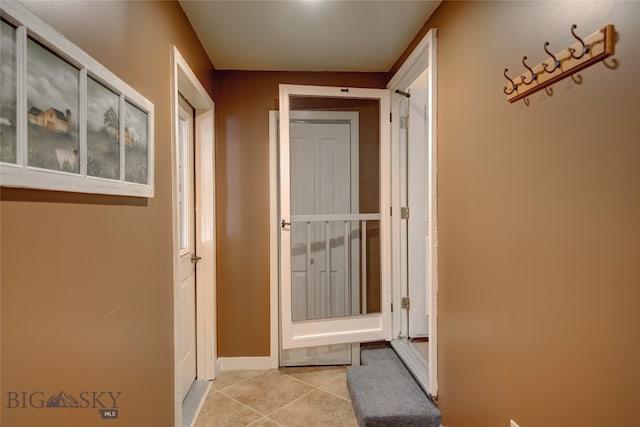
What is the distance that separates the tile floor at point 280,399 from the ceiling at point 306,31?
241cm

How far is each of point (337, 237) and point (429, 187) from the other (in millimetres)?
986

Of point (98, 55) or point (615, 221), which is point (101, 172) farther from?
point (615, 221)

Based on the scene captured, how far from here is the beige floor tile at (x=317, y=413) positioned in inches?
84.9

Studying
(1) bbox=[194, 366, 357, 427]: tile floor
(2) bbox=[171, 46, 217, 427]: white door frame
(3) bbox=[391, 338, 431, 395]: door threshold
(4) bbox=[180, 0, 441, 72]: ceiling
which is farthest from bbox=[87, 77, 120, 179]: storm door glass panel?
(3) bbox=[391, 338, 431, 395]: door threshold

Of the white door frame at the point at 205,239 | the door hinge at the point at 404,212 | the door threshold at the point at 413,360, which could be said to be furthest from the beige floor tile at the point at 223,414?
the door hinge at the point at 404,212

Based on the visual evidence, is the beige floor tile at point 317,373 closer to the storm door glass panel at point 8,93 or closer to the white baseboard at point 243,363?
the white baseboard at point 243,363

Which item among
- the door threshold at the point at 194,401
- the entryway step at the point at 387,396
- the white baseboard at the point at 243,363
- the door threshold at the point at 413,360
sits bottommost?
the door threshold at the point at 194,401

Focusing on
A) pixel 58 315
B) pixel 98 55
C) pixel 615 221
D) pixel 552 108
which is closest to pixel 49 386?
pixel 58 315

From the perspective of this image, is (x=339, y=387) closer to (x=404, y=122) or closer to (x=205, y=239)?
(x=205, y=239)

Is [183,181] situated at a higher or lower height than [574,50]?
lower

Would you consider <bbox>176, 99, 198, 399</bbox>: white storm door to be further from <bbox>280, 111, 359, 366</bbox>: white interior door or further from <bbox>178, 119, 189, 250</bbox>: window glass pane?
<bbox>280, 111, 359, 366</bbox>: white interior door

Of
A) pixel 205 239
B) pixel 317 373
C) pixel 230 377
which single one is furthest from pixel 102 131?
pixel 317 373

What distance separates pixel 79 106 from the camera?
96cm

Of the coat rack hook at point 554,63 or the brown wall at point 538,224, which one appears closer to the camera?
the brown wall at point 538,224
